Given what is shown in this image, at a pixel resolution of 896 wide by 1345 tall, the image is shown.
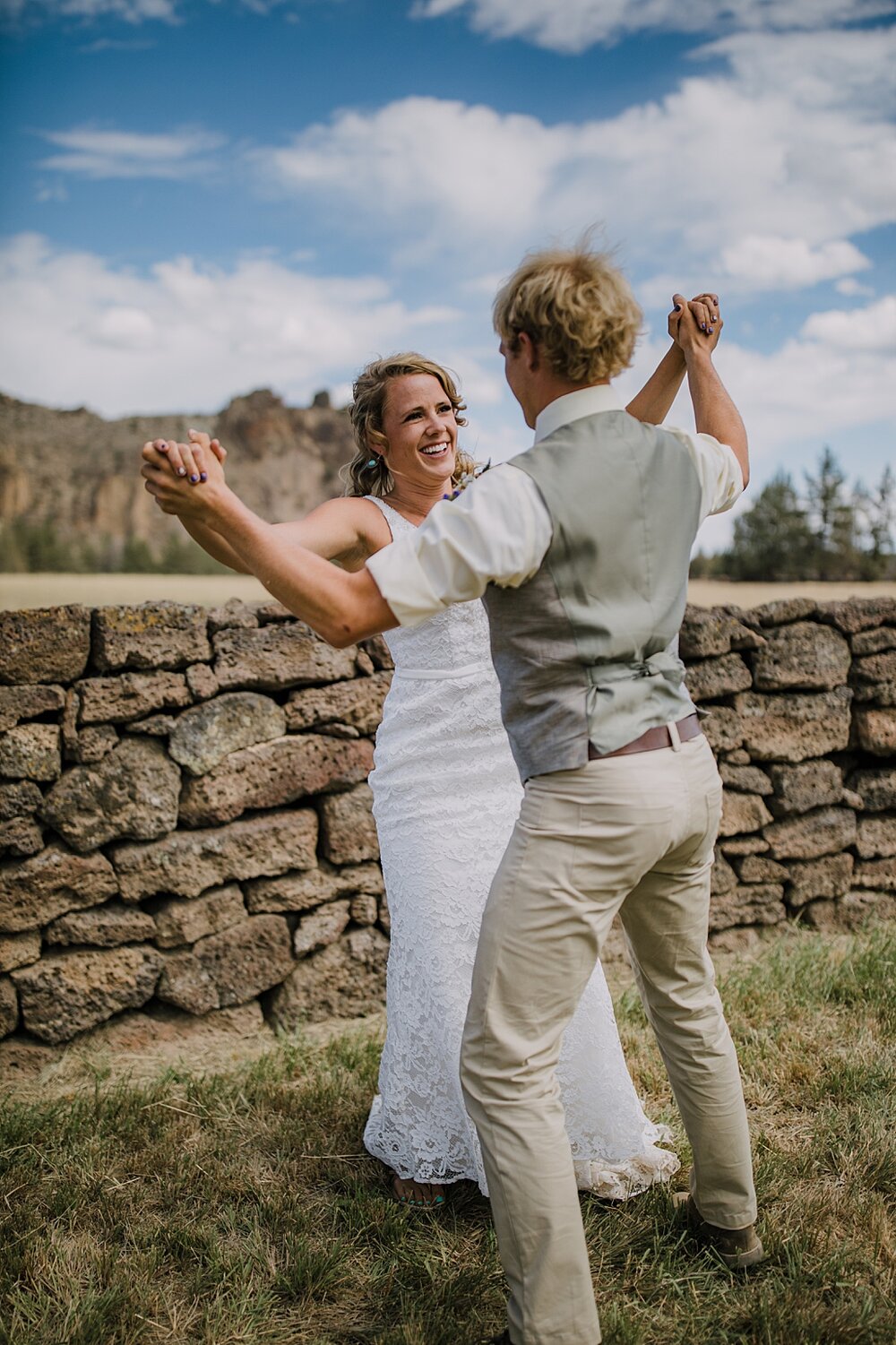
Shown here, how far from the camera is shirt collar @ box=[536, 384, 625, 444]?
2.01m

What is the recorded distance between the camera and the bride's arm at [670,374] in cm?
250

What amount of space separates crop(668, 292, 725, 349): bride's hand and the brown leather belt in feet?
3.32

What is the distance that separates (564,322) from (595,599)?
53cm

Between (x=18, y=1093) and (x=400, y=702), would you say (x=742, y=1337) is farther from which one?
(x=18, y=1093)

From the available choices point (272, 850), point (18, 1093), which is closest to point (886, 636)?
point (272, 850)

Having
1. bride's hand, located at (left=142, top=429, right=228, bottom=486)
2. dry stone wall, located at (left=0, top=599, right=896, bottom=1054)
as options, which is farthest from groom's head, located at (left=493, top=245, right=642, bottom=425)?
dry stone wall, located at (left=0, top=599, right=896, bottom=1054)

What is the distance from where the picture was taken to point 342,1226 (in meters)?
2.84

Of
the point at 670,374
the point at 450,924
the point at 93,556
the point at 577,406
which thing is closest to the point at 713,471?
the point at 577,406

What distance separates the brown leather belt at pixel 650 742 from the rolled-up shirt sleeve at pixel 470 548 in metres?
0.37

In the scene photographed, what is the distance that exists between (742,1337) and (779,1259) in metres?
0.36

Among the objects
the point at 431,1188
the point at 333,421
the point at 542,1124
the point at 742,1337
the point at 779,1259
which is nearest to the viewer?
the point at 542,1124

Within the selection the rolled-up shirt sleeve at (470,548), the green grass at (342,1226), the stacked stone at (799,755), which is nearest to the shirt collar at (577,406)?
the rolled-up shirt sleeve at (470,548)

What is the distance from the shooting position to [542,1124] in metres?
1.96

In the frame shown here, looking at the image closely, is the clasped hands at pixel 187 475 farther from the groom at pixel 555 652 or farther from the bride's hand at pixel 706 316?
the bride's hand at pixel 706 316
